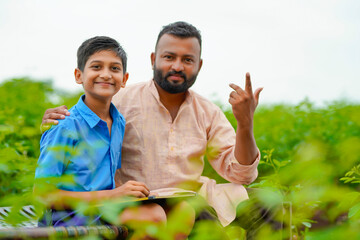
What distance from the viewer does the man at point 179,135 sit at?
2.74 m

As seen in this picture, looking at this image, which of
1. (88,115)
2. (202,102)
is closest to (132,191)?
(88,115)

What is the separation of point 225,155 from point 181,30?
0.88 meters

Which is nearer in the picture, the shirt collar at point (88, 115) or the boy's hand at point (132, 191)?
the boy's hand at point (132, 191)

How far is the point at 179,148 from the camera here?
284cm

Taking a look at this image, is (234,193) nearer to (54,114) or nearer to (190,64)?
(190,64)

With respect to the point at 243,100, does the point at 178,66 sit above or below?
above

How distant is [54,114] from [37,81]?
3.81 meters

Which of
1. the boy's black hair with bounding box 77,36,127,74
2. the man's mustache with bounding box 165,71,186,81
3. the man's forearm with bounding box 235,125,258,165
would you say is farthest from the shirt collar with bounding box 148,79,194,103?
the man's forearm with bounding box 235,125,258,165

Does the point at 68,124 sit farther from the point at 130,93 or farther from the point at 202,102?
the point at 202,102

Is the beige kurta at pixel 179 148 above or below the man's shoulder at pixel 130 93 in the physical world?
below

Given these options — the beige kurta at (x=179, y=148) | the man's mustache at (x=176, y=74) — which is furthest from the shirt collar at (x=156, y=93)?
the man's mustache at (x=176, y=74)

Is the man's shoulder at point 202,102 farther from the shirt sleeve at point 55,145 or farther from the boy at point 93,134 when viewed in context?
the shirt sleeve at point 55,145

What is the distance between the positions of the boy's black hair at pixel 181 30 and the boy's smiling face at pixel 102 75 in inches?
23.8

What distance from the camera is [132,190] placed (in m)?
2.02
